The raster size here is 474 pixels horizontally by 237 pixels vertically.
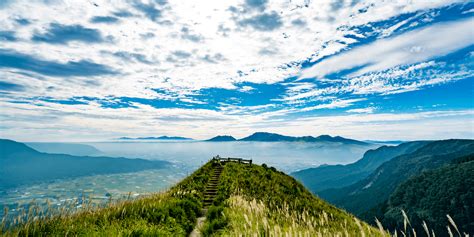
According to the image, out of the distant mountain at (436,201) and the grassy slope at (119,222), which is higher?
the grassy slope at (119,222)

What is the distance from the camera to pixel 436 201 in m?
159

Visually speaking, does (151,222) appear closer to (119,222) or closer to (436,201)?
(119,222)

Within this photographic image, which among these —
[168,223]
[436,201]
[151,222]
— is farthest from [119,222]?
[436,201]

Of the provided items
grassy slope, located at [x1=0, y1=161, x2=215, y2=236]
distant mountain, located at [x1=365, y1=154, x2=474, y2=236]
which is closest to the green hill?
grassy slope, located at [x1=0, y1=161, x2=215, y2=236]

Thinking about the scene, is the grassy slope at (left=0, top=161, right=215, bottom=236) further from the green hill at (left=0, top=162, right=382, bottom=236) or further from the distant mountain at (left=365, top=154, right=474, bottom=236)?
the distant mountain at (left=365, top=154, right=474, bottom=236)

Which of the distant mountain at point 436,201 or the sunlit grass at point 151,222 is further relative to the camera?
the distant mountain at point 436,201

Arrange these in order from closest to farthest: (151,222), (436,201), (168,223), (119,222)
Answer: (119,222) < (151,222) < (168,223) < (436,201)

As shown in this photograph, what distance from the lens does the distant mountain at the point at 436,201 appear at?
5428 inches

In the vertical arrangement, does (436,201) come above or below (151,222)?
below

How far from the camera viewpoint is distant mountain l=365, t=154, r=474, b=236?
452ft

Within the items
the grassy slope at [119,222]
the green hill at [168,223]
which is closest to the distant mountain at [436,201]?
the green hill at [168,223]

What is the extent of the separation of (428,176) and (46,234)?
23484 centimetres

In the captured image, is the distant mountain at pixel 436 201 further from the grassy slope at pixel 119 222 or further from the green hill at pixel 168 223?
the grassy slope at pixel 119 222

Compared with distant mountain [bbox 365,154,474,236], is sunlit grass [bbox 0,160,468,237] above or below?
above
